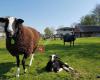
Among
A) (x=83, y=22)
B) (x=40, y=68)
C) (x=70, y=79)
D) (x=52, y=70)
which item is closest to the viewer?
(x=70, y=79)

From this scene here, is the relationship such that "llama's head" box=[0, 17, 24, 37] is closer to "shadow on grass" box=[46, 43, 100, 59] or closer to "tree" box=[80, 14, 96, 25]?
"shadow on grass" box=[46, 43, 100, 59]

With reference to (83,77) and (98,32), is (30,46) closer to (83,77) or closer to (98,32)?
(83,77)

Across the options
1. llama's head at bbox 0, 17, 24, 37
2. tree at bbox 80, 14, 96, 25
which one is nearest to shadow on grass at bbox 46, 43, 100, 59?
llama's head at bbox 0, 17, 24, 37

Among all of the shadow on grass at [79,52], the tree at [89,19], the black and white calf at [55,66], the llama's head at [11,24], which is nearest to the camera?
the llama's head at [11,24]

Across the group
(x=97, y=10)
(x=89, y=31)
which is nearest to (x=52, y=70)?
(x=89, y=31)

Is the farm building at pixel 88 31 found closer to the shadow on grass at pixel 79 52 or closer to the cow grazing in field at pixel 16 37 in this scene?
the shadow on grass at pixel 79 52

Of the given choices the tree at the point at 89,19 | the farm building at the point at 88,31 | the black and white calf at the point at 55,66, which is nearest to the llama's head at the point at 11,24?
the black and white calf at the point at 55,66

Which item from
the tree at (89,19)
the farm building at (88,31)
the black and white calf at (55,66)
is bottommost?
the farm building at (88,31)

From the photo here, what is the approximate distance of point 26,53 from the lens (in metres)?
12.3

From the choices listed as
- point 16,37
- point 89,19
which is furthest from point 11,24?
point 89,19

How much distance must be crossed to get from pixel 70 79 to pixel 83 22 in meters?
150

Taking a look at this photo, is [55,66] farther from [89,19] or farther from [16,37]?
[89,19]

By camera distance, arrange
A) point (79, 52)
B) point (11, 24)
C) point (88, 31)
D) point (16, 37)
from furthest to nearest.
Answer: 1. point (88, 31)
2. point (79, 52)
3. point (16, 37)
4. point (11, 24)

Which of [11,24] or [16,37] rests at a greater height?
[11,24]
